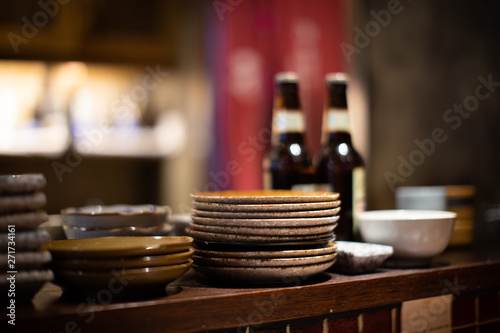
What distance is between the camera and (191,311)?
85 cm

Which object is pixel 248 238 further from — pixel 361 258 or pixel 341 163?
pixel 341 163

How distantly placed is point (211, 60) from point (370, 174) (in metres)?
1.37

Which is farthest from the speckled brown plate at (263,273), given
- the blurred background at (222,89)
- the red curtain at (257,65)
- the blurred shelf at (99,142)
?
the blurred shelf at (99,142)

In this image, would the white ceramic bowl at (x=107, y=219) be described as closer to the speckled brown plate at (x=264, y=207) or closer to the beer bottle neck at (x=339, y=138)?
the speckled brown plate at (x=264, y=207)

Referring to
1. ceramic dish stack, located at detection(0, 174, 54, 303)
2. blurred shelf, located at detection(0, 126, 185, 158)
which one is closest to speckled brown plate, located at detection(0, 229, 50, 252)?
ceramic dish stack, located at detection(0, 174, 54, 303)

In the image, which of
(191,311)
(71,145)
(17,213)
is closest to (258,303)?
(191,311)

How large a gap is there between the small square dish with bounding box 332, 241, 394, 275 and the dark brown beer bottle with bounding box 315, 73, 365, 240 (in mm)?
223

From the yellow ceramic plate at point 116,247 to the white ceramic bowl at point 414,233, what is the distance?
0.49m

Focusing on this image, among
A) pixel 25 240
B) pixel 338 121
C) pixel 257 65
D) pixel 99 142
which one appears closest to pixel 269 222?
pixel 25 240

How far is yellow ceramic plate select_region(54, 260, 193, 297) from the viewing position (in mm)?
818

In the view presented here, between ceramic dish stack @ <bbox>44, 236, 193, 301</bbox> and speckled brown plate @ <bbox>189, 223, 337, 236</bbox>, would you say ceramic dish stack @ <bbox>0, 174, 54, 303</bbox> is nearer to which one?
ceramic dish stack @ <bbox>44, 236, 193, 301</bbox>

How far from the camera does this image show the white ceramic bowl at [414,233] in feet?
3.71

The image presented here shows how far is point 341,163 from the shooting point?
1.37m

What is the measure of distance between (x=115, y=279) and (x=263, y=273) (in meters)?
0.27
